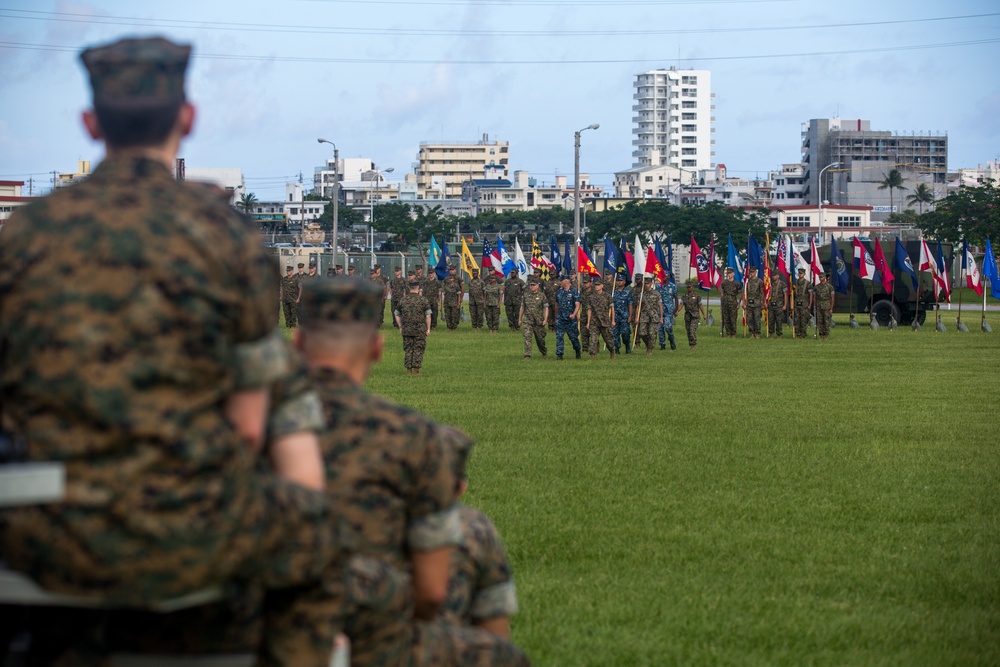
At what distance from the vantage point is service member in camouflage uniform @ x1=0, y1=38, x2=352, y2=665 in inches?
126

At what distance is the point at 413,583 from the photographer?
4.59 m

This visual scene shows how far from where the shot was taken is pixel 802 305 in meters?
43.2

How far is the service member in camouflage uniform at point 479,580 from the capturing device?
5246 millimetres

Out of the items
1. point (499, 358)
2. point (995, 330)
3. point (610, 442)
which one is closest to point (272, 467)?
point (610, 442)

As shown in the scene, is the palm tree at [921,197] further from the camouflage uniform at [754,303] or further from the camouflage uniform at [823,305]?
the camouflage uniform at [823,305]

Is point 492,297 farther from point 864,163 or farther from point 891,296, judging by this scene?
point 864,163

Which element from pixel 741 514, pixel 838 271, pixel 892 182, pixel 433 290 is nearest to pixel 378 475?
pixel 741 514

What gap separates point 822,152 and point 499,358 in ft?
487

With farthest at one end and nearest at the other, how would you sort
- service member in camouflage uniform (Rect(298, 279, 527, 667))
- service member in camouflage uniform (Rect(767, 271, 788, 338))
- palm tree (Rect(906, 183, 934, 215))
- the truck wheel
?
1. palm tree (Rect(906, 183, 934, 215))
2. the truck wheel
3. service member in camouflage uniform (Rect(767, 271, 788, 338))
4. service member in camouflage uniform (Rect(298, 279, 527, 667))

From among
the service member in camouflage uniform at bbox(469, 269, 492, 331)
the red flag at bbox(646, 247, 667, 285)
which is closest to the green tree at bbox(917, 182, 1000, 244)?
the service member in camouflage uniform at bbox(469, 269, 492, 331)

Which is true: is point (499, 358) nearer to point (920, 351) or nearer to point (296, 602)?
point (920, 351)

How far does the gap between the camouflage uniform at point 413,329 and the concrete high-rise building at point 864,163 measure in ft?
449

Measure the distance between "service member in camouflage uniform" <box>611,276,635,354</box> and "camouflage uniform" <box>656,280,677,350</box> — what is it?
0.92m

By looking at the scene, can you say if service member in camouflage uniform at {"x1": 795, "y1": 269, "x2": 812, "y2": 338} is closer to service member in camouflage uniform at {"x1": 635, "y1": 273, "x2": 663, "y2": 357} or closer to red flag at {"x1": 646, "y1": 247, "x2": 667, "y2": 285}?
red flag at {"x1": 646, "y1": 247, "x2": 667, "y2": 285}
